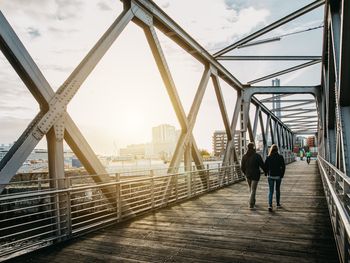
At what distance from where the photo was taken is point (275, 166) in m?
8.14

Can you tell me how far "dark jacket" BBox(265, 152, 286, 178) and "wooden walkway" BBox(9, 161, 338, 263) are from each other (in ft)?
3.35

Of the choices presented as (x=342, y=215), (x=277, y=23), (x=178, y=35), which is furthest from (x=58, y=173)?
(x=277, y=23)

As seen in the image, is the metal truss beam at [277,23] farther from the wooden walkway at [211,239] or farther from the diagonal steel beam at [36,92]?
the diagonal steel beam at [36,92]

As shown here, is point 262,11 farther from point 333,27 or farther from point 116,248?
point 116,248

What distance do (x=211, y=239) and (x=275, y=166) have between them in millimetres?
3580

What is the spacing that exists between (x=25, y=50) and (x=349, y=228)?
5476mm

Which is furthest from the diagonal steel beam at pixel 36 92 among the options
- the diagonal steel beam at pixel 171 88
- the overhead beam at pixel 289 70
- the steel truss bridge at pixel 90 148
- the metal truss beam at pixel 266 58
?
the overhead beam at pixel 289 70

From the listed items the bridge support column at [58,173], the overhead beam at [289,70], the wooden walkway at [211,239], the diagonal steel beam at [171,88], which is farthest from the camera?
the overhead beam at [289,70]

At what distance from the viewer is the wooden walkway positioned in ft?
14.7

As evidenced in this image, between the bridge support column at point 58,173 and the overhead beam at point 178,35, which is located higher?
the overhead beam at point 178,35

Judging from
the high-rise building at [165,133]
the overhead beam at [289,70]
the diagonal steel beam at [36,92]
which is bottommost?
the diagonal steel beam at [36,92]

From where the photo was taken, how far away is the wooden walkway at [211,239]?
4.49 m

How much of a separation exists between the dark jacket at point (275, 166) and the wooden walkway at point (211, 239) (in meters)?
1.02

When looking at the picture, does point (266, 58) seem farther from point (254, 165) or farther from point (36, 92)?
point (36, 92)
